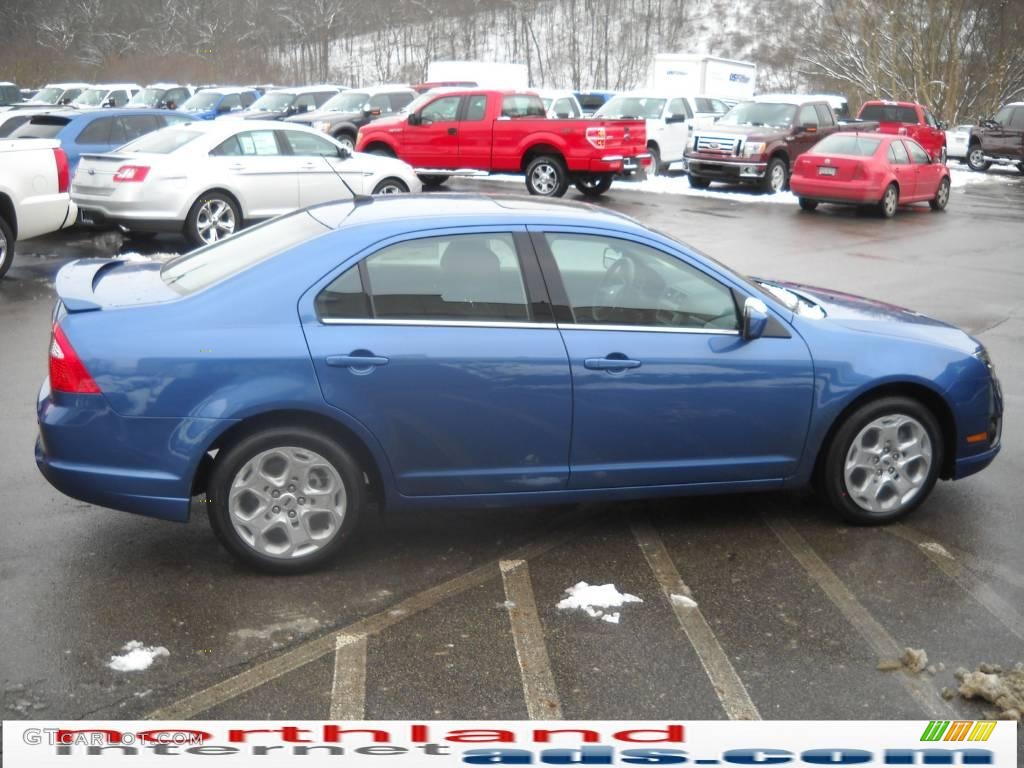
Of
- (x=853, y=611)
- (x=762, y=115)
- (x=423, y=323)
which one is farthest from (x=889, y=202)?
(x=423, y=323)

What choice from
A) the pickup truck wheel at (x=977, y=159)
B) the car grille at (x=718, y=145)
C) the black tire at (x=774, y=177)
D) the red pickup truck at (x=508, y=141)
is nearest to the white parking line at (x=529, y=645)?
the red pickup truck at (x=508, y=141)

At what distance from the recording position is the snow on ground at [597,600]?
4.85m

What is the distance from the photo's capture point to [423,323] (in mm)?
5160

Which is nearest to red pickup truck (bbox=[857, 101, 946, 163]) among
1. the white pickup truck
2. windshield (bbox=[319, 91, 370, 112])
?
windshield (bbox=[319, 91, 370, 112])

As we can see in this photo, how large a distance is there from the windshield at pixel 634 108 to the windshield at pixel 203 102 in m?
12.8

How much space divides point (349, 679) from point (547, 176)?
58.8 feet

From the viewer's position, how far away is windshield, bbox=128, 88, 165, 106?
119 feet

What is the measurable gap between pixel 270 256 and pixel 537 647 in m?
2.08

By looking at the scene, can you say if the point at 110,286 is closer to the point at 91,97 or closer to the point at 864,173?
the point at 864,173

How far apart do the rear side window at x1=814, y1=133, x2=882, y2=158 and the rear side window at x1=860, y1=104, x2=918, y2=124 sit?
11790mm

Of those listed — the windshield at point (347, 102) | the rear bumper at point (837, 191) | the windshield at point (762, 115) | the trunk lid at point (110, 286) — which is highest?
the trunk lid at point (110, 286)

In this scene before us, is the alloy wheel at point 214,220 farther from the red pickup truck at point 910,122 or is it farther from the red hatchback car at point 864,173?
the red pickup truck at point 910,122

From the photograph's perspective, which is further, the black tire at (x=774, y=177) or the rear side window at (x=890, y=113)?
the rear side window at (x=890, y=113)

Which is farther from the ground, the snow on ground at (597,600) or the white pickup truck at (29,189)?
the white pickup truck at (29,189)
